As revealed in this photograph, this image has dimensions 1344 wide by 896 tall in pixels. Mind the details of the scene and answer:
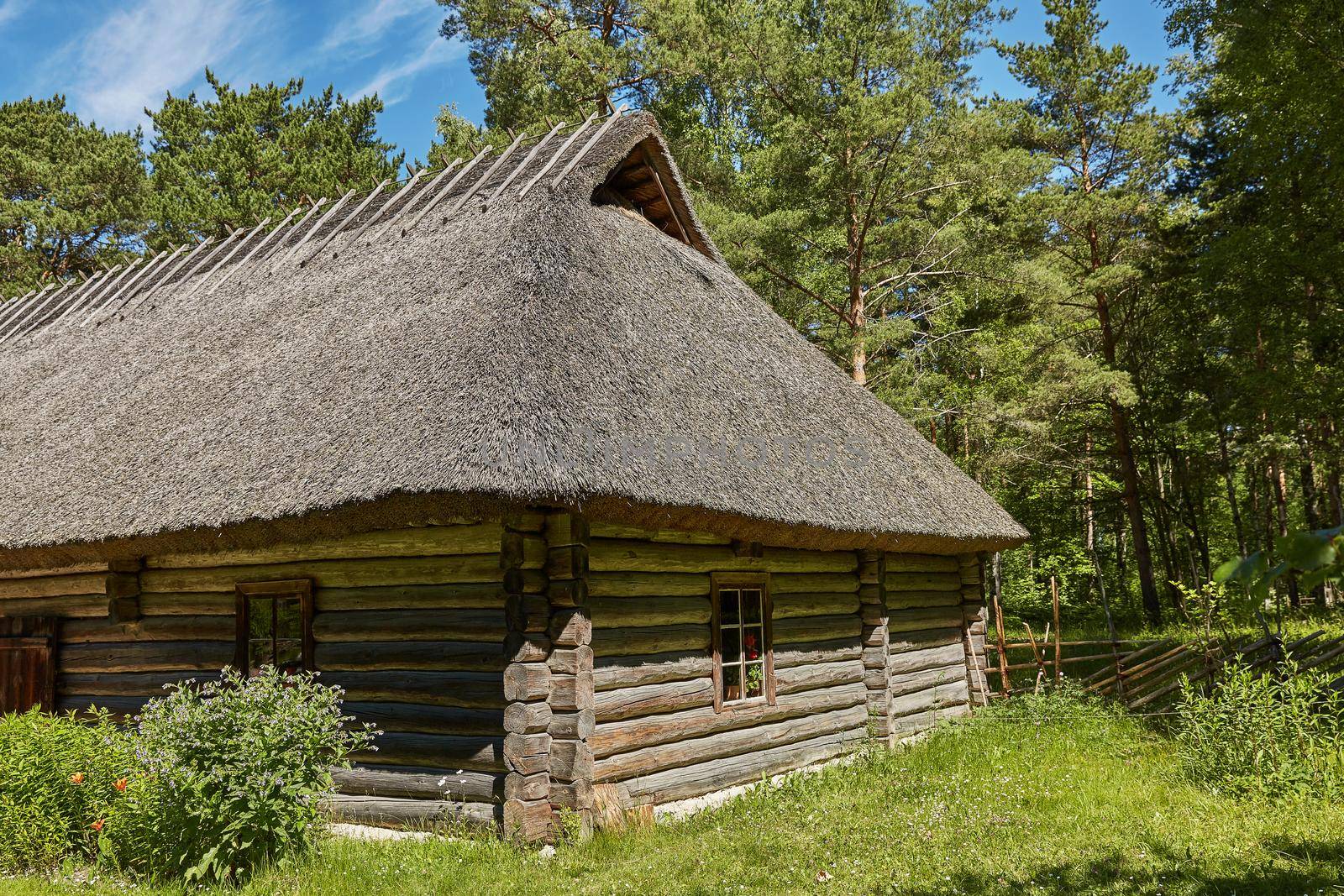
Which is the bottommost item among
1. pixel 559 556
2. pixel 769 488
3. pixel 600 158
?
pixel 559 556

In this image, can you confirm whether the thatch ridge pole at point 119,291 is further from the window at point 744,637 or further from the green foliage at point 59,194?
the green foliage at point 59,194

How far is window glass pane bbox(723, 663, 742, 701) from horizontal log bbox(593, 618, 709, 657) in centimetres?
56

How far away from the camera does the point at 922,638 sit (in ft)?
37.2

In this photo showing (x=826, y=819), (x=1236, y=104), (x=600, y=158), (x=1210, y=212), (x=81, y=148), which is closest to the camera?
(x=826, y=819)

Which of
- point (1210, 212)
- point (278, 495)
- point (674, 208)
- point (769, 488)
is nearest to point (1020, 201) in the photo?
point (1210, 212)

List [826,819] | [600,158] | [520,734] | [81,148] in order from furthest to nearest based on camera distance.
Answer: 1. [81,148]
2. [600,158]
3. [826,819]
4. [520,734]

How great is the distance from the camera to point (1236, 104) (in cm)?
1644

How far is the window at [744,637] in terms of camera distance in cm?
848

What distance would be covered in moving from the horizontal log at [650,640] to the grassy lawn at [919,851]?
50.7 inches

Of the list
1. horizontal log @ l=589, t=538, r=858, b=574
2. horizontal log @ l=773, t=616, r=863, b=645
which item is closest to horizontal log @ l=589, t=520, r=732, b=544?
horizontal log @ l=589, t=538, r=858, b=574

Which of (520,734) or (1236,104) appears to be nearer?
(520,734)

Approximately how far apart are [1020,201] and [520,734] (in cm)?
1776

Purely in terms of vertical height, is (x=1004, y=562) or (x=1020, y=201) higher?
(x=1020, y=201)

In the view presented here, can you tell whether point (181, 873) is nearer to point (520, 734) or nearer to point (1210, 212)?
point (520, 734)
